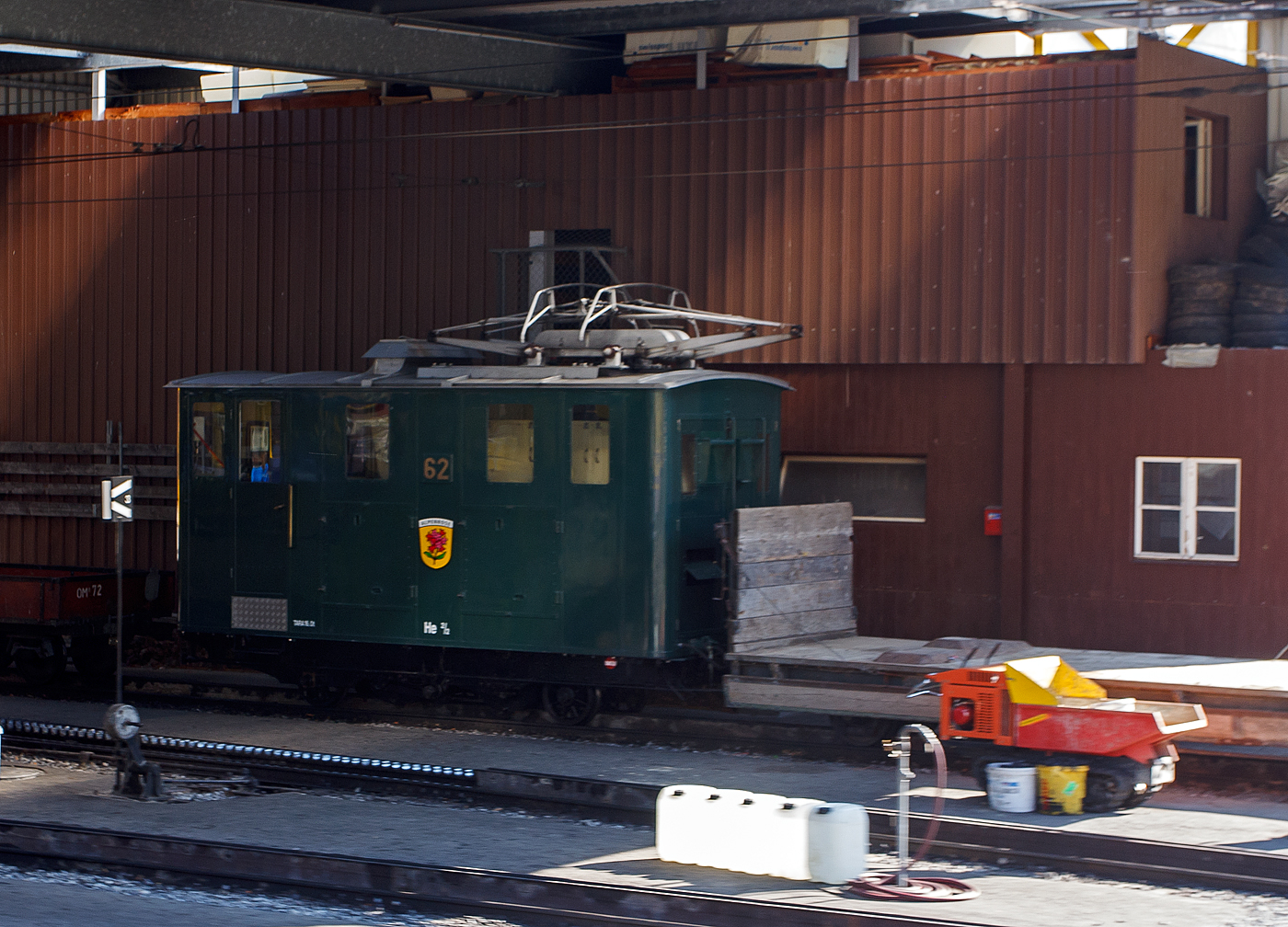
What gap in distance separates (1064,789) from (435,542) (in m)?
5.93

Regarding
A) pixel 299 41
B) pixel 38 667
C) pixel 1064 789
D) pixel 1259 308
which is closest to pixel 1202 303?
pixel 1259 308

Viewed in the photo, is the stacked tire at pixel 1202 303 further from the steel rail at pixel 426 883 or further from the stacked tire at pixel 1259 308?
the steel rail at pixel 426 883

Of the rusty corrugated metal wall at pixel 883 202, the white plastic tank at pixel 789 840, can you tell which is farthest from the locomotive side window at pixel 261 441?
the white plastic tank at pixel 789 840

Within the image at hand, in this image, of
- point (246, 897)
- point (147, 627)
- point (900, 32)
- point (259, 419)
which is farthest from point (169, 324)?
point (246, 897)

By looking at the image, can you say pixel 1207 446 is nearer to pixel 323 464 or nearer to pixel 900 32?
pixel 900 32

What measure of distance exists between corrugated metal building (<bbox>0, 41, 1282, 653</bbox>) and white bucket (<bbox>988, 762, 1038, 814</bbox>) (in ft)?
16.2

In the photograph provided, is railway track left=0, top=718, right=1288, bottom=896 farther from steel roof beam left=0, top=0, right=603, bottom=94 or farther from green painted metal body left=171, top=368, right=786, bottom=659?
steel roof beam left=0, top=0, right=603, bottom=94

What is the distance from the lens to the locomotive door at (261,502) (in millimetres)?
14430

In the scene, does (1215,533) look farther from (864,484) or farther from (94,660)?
(94,660)

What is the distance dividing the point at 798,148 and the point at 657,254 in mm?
1928

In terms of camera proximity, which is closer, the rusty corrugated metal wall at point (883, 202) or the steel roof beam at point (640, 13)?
the rusty corrugated metal wall at point (883, 202)

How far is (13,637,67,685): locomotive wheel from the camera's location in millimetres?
16469

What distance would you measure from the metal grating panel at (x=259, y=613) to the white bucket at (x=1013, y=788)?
6.96 meters

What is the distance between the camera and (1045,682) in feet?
35.0
